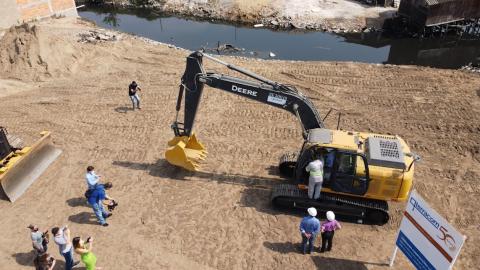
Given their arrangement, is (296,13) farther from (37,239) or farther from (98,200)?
(37,239)

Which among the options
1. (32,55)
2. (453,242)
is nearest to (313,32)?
(32,55)

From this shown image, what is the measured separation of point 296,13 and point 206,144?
56.3 feet

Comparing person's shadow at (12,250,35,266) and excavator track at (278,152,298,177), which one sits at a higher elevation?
excavator track at (278,152,298,177)

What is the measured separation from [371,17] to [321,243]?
21.0m

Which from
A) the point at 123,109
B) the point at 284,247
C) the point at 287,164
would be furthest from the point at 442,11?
the point at 284,247

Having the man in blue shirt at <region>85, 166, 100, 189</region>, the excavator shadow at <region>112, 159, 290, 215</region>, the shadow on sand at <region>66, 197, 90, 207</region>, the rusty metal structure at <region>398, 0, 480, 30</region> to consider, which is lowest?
the shadow on sand at <region>66, 197, 90, 207</region>

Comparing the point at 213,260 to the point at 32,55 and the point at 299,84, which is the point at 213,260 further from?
the point at 32,55

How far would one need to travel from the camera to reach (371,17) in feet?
87.4

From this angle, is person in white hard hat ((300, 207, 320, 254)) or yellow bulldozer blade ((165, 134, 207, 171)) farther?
yellow bulldozer blade ((165, 134, 207, 171))

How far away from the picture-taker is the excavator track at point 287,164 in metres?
11.4

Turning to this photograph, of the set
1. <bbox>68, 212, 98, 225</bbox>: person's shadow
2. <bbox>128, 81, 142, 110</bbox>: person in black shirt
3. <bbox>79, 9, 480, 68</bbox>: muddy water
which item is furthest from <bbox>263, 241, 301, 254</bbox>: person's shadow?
<bbox>79, 9, 480, 68</bbox>: muddy water

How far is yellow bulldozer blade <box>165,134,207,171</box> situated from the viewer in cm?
1126

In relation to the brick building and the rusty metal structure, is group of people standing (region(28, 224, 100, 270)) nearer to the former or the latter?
the brick building

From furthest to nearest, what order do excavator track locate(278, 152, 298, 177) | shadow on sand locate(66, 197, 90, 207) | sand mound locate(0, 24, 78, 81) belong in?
sand mound locate(0, 24, 78, 81), excavator track locate(278, 152, 298, 177), shadow on sand locate(66, 197, 90, 207)
